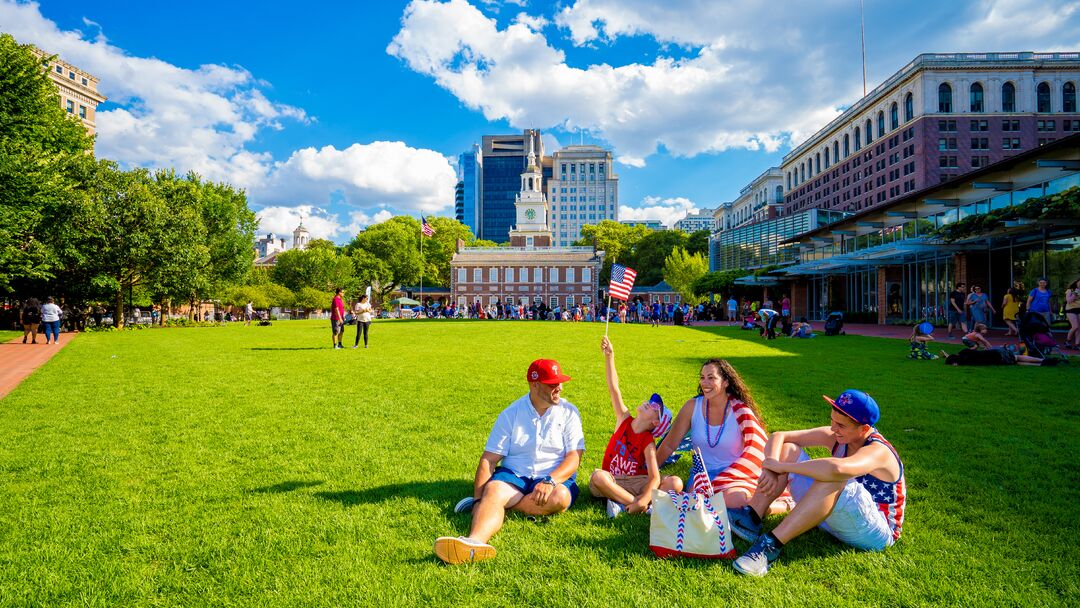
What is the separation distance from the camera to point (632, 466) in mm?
4141

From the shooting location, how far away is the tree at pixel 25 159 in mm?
16797

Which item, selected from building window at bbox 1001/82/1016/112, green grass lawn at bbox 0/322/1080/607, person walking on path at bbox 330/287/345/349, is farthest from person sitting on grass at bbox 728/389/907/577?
building window at bbox 1001/82/1016/112

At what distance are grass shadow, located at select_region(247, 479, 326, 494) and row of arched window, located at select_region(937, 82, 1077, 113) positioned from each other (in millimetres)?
72269

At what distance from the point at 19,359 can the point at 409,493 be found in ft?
46.7

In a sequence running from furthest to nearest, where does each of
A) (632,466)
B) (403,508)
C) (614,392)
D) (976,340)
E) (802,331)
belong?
(802,331) < (976,340) < (614,392) < (632,466) < (403,508)

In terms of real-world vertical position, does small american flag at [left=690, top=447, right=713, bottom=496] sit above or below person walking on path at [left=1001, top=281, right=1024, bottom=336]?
below

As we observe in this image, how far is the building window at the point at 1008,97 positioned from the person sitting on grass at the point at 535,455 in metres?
75.2

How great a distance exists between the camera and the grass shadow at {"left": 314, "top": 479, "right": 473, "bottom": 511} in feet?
13.1

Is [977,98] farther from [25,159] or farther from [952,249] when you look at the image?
[25,159]

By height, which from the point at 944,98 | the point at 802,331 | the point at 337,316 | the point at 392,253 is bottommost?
the point at 802,331

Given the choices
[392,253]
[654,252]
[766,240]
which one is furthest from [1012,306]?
[654,252]

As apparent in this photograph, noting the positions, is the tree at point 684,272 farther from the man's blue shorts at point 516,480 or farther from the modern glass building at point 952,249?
the man's blue shorts at point 516,480

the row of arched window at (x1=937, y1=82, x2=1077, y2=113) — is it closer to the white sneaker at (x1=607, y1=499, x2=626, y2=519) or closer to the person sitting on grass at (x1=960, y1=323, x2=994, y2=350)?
the person sitting on grass at (x1=960, y1=323, x2=994, y2=350)

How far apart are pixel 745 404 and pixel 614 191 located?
147 metres
